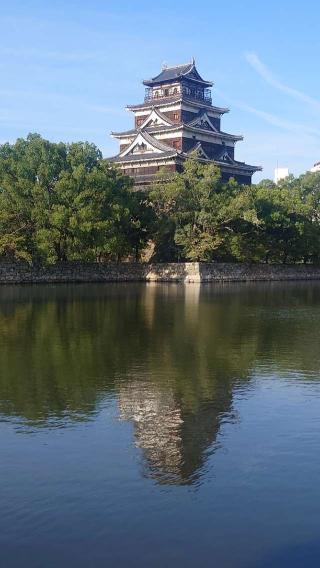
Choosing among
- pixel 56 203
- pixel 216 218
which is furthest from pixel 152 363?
pixel 216 218

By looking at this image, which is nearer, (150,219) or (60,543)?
(60,543)

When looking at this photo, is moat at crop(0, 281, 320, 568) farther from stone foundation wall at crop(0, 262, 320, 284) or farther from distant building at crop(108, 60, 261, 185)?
distant building at crop(108, 60, 261, 185)

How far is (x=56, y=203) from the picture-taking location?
169 ft

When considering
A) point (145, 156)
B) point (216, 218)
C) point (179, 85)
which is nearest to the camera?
point (216, 218)

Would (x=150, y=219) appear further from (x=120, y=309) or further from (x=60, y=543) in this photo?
(x=60, y=543)

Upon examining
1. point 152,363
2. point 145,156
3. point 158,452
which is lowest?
point 158,452

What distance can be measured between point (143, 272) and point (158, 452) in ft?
172

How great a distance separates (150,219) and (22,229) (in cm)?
1286

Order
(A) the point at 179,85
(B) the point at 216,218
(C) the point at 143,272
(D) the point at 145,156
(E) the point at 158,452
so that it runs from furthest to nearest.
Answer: (A) the point at 179,85 → (D) the point at 145,156 → (C) the point at 143,272 → (B) the point at 216,218 → (E) the point at 158,452

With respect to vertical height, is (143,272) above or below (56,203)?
below

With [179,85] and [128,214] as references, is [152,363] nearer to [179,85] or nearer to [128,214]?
[128,214]

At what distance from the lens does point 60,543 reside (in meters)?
6.93

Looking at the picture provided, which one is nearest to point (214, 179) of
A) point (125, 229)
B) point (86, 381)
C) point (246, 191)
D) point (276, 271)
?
point (246, 191)

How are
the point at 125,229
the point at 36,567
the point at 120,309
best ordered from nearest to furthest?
1. the point at 36,567
2. the point at 120,309
3. the point at 125,229
